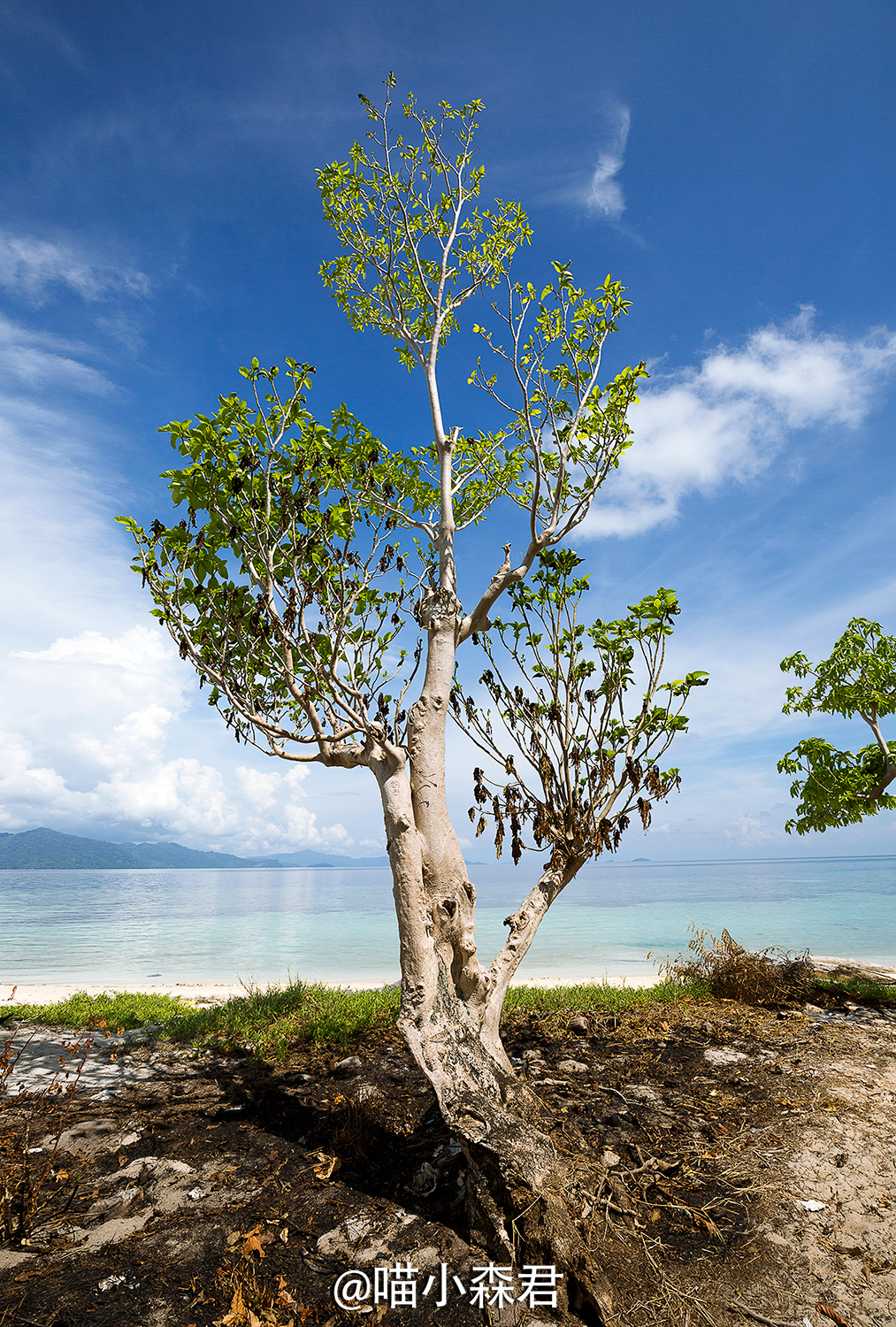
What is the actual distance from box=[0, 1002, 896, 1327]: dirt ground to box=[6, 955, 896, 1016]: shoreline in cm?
602

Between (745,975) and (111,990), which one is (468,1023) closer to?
(745,975)

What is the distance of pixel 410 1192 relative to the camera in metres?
4.30

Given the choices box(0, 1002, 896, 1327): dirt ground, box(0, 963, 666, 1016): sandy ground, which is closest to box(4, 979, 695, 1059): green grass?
box(0, 1002, 896, 1327): dirt ground

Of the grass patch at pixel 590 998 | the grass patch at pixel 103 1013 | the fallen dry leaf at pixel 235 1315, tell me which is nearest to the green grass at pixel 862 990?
the grass patch at pixel 590 998

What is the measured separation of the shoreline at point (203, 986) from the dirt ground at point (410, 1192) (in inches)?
237

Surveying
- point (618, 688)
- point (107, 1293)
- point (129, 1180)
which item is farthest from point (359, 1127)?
point (618, 688)

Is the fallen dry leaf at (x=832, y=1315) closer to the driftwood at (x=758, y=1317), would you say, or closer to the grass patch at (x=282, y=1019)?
the driftwood at (x=758, y=1317)

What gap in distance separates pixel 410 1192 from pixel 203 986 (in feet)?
43.3

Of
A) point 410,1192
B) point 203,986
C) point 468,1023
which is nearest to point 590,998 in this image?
point 468,1023

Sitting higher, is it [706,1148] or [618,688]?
[618,688]

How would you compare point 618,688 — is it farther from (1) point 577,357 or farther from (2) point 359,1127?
(2) point 359,1127

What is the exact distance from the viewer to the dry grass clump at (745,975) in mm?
9320

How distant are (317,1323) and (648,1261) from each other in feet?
6.02

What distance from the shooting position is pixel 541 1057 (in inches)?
263
